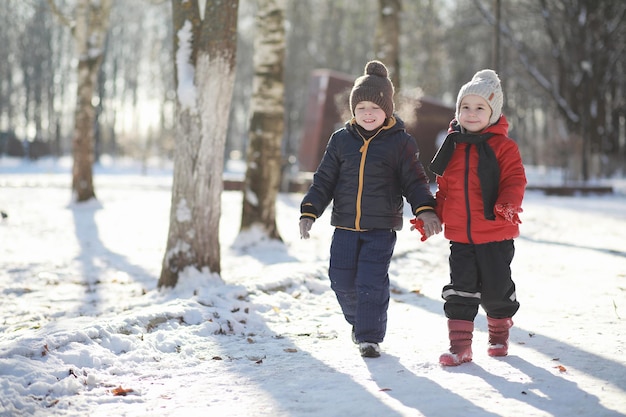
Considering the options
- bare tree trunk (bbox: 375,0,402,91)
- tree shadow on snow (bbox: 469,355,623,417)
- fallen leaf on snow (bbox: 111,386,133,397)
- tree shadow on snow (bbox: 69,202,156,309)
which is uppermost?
bare tree trunk (bbox: 375,0,402,91)

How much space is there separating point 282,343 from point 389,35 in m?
9.06

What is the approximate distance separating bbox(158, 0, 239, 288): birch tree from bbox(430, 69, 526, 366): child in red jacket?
269cm

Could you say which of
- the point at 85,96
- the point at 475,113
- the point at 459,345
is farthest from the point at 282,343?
the point at 85,96

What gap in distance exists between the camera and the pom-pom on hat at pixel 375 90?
3836 millimetres

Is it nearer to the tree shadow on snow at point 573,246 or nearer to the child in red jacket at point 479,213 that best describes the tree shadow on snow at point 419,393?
the child in red jacket at point 479,213

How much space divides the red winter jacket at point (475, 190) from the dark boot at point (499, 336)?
50cm

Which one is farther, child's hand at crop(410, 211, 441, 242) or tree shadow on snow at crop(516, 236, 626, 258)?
tree shadow on snow at crop(516, 236, 626, 258)

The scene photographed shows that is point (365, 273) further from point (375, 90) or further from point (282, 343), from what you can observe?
point (375, 90)

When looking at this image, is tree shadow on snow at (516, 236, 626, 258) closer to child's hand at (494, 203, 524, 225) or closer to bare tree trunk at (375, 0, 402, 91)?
bare tree trunk at (375, 0, 402, 91)

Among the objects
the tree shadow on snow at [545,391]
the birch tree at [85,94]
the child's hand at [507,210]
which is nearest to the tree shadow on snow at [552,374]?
the tree shadow on snow at [545,391]

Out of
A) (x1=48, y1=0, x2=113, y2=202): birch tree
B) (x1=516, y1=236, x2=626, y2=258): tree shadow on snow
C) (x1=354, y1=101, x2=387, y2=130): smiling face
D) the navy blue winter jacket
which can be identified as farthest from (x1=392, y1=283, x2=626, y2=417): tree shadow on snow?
(x1=48, y1=0, x2=113, y2=202): birch tree

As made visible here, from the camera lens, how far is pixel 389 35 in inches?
477

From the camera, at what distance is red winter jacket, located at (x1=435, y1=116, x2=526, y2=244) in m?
3.58

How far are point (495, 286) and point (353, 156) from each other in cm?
110
